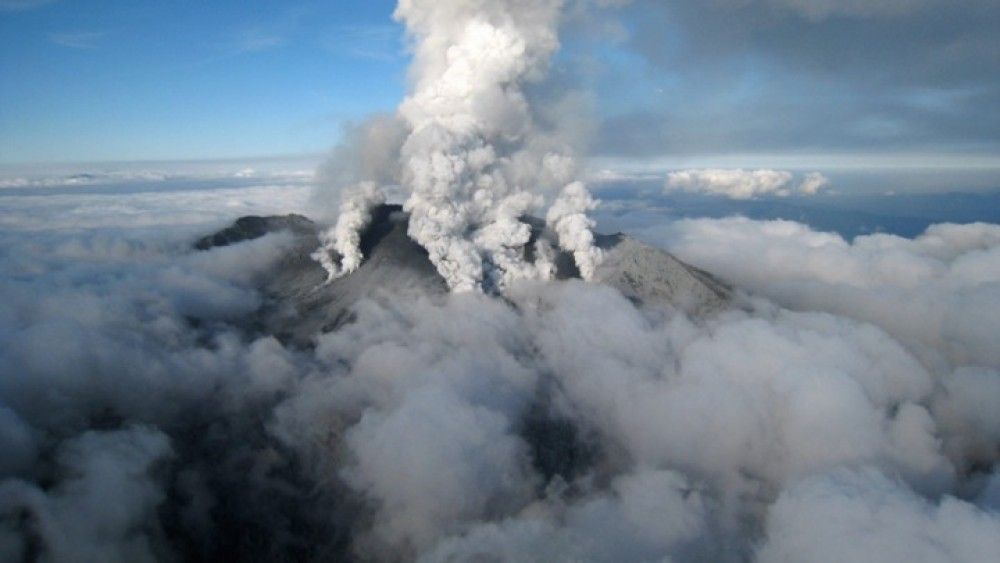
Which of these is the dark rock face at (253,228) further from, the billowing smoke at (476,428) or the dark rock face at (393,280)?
the billowing smoke at (476,428)

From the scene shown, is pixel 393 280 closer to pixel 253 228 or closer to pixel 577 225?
pixel 577 225

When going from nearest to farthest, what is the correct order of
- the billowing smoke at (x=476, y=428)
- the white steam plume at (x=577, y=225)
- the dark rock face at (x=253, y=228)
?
the billowing smoke at (x=476, y=428) < the white steam plume at (x=577, y=225) < the dark rock face at (x=253, y=228)

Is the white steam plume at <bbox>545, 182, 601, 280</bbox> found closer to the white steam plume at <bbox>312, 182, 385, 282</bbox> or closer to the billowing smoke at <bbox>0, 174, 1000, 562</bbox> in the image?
the billowing smoke at <bbox>0, 174, 1000, 562</bbox>

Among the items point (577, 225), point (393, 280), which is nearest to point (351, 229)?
point (393, 280)

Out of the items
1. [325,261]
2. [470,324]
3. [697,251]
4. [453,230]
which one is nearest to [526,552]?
[470,324]

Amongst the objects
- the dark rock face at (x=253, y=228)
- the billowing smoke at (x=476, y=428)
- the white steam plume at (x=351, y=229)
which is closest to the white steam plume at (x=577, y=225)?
the billowing smoke at (x=476, y=428)

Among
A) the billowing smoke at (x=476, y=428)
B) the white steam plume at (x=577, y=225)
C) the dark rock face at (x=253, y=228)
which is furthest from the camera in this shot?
the dark rock face at (x=253, y=228)

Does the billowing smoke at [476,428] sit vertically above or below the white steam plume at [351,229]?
below
